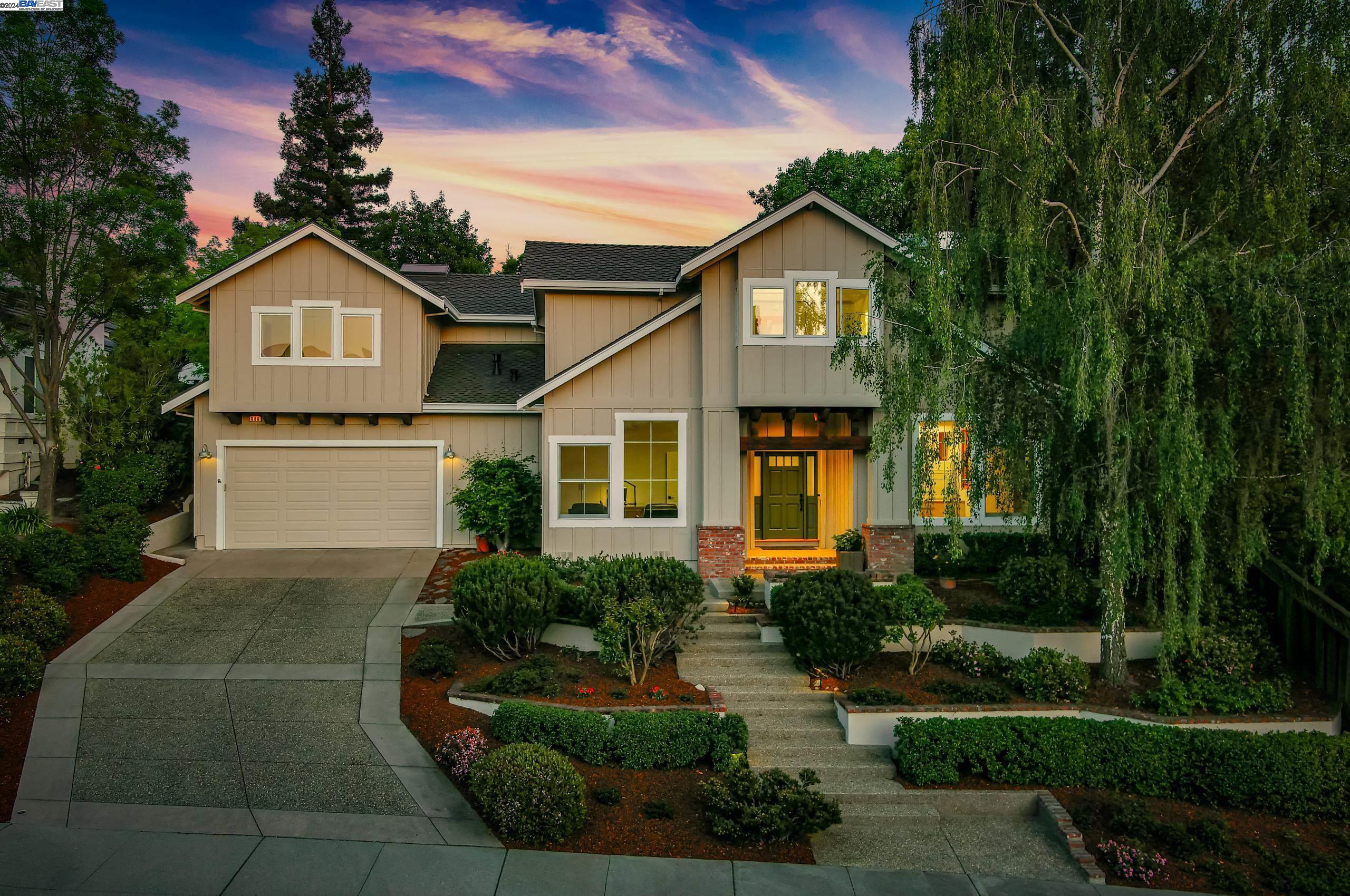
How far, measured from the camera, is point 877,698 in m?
8.23

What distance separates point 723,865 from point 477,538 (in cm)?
1033

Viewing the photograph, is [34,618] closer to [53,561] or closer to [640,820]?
[53,561]

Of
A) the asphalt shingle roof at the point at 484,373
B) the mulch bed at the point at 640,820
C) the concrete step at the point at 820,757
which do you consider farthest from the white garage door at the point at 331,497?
the concrete step at the point at 820,757

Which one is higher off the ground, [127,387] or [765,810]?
[127,387]

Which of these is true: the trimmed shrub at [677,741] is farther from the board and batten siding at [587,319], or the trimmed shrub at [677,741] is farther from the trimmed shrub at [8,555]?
the trimmed shrub at [8,555]

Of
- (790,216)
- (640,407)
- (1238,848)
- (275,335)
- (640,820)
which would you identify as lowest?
(1238,848)

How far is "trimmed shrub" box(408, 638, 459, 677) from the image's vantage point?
9.05 meters

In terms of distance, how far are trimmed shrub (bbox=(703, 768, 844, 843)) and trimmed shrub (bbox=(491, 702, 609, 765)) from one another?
1.42 meters

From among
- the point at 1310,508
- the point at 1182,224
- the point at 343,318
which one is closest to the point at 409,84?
the point at 343,318

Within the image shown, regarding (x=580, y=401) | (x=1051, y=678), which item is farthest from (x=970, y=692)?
(x=580, y=401)

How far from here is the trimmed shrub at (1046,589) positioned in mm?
10078

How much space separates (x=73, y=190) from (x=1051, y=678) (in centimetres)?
1932

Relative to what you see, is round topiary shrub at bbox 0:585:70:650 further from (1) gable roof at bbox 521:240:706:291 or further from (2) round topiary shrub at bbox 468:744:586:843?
(1) gable roof at bbox 521:240:706:291

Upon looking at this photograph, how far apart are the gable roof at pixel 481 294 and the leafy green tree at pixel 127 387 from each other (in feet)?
20.6
